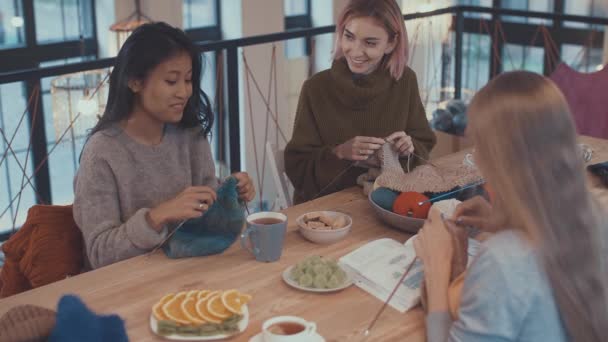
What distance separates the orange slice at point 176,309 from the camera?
4.34ft

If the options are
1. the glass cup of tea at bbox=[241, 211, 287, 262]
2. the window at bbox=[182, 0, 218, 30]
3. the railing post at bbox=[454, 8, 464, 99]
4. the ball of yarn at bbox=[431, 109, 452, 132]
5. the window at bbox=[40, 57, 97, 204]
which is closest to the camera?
the glass cup of tea at bbox=[241, 211, 287, 262]

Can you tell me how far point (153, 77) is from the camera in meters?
1.84

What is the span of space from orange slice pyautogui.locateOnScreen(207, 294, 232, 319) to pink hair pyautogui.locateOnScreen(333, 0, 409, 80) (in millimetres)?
1129

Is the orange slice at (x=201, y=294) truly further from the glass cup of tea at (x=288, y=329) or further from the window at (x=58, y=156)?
the window at (x=58, y=156)

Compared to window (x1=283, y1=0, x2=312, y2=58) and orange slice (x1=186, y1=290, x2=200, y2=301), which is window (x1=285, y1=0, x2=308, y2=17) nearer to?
window (x1=283, y1=0, x2=312, y2=58)

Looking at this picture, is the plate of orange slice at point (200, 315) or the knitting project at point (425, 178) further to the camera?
the knitting project at point (425, 178)

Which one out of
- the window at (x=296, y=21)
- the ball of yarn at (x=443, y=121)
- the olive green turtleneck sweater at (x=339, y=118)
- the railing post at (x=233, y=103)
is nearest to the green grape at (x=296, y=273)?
the olive green turtleneck sweater at (x=339, y=118)

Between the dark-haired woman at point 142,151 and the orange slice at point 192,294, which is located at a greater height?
the dark-haired woman at point 142,151

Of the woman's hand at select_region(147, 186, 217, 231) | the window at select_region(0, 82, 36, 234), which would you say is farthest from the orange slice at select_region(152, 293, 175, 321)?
the window at select_region(0, 82, 36, 234)

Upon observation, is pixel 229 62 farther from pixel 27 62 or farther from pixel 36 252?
pixel 27 62

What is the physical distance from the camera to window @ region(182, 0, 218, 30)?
21.6ft

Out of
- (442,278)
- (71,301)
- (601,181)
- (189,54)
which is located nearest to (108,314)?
(71,301)

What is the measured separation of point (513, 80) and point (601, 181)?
106 centimetres

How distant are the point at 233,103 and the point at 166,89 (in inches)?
39.7
